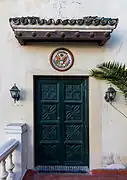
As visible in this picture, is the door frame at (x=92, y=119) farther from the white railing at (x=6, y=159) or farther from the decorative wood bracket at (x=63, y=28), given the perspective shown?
the white railing at (x=6, y=159)

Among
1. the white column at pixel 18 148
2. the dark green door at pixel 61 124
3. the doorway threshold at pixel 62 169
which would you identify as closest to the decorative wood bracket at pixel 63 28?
the dark green door at pixel 61 124

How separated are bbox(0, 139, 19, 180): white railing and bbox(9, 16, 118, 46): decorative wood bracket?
2.70 m

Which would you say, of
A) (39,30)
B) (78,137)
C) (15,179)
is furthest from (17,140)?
(39,30)

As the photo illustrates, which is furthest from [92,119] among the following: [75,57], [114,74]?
[75,57]

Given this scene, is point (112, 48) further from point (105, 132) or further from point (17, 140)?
point (17, 140)

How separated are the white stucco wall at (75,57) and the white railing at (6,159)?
2.06 meters

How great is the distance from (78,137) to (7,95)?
2.34 metres

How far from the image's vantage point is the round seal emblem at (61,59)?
841 cm

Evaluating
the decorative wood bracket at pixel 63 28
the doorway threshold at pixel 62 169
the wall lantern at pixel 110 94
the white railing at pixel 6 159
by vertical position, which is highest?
the decorative wood bracket at pixel 63 28

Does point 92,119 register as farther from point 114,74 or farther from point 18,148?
point 18,148

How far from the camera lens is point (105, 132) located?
8.37 m

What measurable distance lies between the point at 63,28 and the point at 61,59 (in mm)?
1216

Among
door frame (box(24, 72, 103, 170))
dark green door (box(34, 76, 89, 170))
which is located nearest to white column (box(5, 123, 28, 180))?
door frame (box(24, 72, 103, 170))

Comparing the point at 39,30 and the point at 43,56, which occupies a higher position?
the point at 39,30
